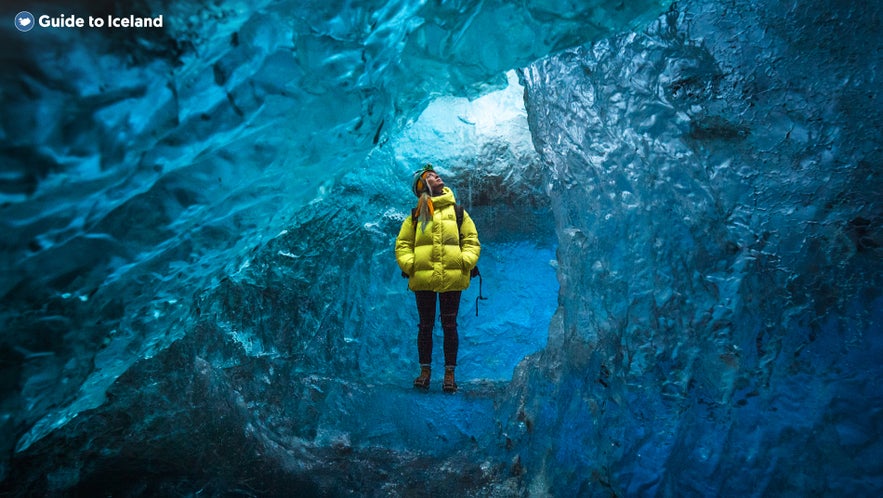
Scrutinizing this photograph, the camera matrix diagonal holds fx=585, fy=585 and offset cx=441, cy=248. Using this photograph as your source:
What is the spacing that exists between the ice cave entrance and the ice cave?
2.00m

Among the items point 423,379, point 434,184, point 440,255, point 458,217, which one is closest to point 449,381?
point 423,379

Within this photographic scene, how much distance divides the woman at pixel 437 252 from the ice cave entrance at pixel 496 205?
217 cm

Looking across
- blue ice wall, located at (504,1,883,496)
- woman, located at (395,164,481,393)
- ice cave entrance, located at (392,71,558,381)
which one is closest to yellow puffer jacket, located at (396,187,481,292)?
woman, located at (395,164,481,393)

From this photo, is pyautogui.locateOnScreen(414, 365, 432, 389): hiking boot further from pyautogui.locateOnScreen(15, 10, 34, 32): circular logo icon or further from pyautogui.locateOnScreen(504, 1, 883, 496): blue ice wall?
pyautogui.locateOnScreen(15, 10, 34, 32): circular logo icon

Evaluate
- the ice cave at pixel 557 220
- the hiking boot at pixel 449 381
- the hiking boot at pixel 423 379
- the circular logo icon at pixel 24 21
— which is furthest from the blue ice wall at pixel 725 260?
the circular logo icon at pixel 24 21

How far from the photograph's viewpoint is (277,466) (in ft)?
13.0

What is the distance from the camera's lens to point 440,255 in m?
4.19

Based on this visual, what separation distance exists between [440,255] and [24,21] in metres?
2.74

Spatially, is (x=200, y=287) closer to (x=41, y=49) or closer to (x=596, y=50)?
(x=41, y=49)

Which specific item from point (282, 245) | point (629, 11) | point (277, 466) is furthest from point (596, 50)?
point (282, 245)

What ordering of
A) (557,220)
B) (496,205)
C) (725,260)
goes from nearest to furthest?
1. (725,260)
2. (557,220)
3. (496,205)

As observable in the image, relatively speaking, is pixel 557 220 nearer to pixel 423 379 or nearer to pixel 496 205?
pixel 423 379

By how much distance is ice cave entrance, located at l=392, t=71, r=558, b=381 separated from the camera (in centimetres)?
654

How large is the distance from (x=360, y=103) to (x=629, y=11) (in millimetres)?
1621
